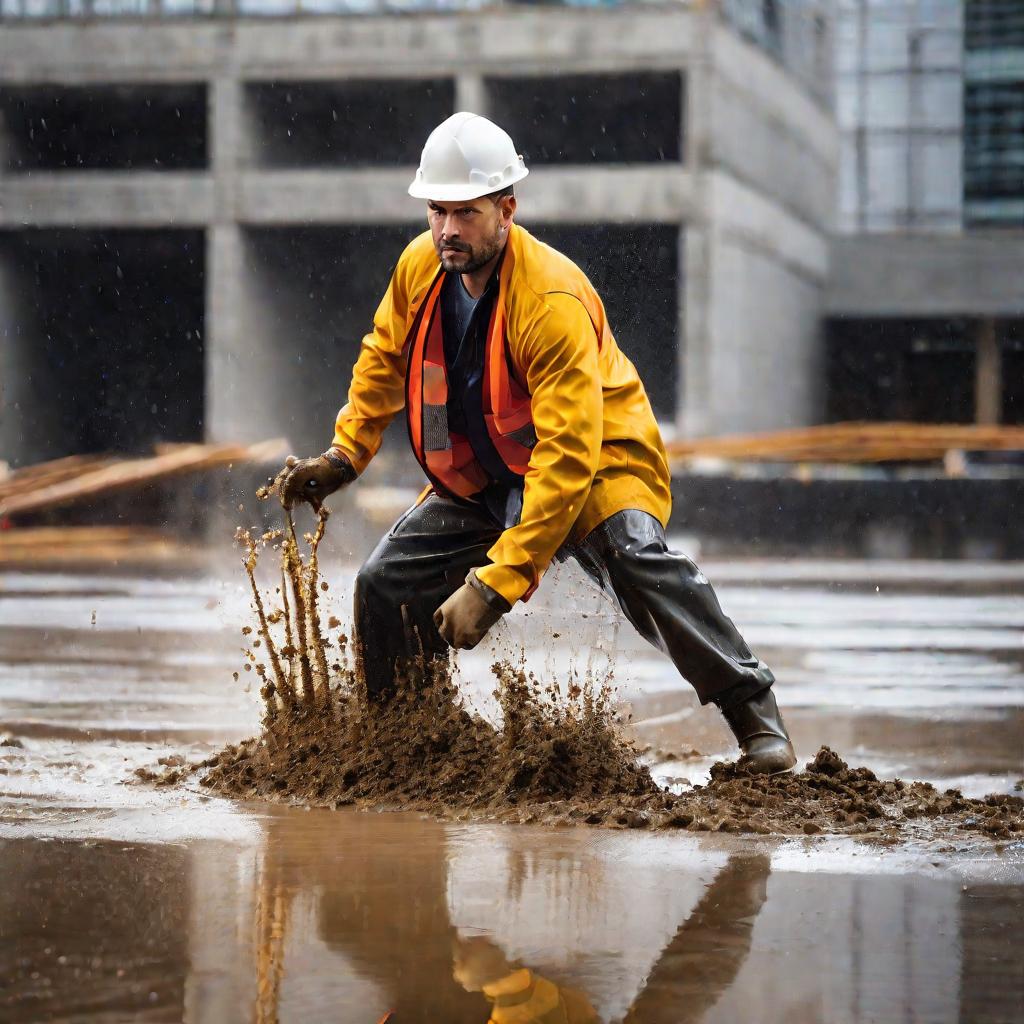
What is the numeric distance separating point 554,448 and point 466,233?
2.04ft

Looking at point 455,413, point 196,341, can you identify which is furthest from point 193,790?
point 196,341

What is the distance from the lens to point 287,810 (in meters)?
4.63

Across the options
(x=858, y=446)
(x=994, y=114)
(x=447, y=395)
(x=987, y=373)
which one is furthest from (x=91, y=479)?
(x=994, y=114)

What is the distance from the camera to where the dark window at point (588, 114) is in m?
29.8

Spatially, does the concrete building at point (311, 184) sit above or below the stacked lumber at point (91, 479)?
above

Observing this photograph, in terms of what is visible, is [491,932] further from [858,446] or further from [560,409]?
[858,446]

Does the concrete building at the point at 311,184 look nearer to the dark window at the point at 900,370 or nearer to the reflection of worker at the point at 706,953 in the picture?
the dark window at the point at 900,370

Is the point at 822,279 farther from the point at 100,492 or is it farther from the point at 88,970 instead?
the point at 88,970

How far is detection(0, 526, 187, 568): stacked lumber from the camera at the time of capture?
15.2m

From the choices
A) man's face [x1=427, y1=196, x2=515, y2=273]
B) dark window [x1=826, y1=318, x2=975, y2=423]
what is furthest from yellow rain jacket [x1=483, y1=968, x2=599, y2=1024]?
dark window [x1=826, y1=318, x2=975, y2=423]

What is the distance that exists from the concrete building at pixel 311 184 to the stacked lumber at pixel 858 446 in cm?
572

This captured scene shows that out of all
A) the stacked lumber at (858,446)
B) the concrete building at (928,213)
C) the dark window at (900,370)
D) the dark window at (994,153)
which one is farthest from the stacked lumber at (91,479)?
the dark window at (994,153)

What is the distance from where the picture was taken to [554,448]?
453 centimetres

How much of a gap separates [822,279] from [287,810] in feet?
111
